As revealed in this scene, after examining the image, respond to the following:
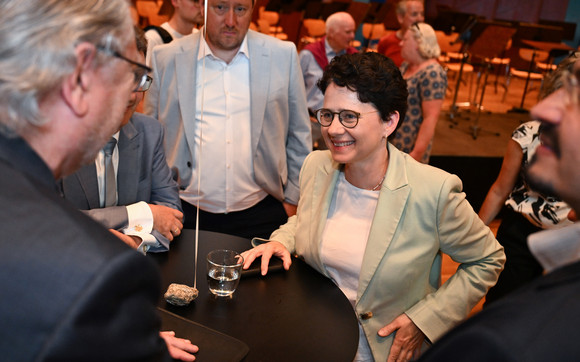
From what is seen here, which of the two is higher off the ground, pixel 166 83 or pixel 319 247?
pixel 166 83

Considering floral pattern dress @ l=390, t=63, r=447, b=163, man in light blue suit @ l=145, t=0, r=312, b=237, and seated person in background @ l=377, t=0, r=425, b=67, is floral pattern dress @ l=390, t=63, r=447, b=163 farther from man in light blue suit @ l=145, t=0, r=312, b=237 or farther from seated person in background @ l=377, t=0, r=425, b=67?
seated person in background @ l=377, t=0, r=425, b=67

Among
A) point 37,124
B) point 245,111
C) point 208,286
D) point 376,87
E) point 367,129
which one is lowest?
point 208,286

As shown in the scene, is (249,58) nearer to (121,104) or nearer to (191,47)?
(191,47)

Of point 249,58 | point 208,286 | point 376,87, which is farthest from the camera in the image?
point 249,58

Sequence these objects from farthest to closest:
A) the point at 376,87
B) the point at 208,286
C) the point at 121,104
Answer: the point at 376,87, the point at 208,286, the point at 121,104

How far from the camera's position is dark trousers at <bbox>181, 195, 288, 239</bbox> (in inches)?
104

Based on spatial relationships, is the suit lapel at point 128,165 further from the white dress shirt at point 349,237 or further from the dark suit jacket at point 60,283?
the dark suit jacket at point 60,283

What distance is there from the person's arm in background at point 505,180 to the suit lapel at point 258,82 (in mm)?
1143

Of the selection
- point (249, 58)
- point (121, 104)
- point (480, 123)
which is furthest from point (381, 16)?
point (121, 104)

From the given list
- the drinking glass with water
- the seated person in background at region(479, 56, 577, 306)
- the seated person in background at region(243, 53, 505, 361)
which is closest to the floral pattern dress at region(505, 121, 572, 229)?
the seated person in background at region(479, 56, 577, 306)

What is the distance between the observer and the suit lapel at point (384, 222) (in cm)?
170

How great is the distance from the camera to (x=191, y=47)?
2.58 metres

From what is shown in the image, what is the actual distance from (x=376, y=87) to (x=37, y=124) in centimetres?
122

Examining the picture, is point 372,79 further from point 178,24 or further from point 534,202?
point 178,24
